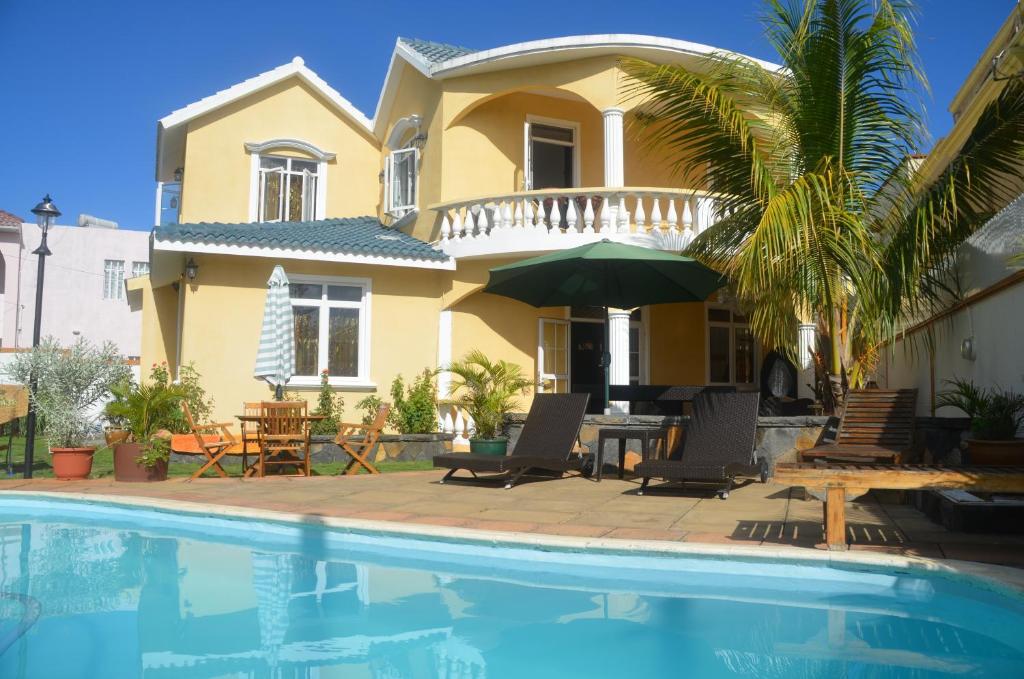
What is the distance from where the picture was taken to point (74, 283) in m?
35.2

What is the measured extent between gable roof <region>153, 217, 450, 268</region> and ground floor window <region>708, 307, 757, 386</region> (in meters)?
6.86

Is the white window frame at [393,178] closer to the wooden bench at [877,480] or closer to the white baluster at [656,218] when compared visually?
the white baluster at [656,218]

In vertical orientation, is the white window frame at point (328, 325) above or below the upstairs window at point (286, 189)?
below

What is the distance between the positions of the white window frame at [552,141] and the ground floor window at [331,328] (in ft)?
13.1

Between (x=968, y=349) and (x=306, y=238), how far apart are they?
1052 centimetres

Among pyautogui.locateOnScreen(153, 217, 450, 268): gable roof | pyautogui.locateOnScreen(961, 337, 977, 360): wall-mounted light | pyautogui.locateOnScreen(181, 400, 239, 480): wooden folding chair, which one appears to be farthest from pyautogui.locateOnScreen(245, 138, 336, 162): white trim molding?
pyautogui.locateOnScreen(961, 337, 977, 360): wall-mounted light

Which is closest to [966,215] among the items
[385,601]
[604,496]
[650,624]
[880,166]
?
[880,166]

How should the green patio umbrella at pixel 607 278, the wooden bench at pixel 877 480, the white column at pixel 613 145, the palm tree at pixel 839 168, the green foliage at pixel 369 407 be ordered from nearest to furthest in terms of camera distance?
the wooden bench at pixel 877 480 → the palm tree at pixel 839 168 → the green patio umbrella at pixel 607 278 → the white column at pixel 613 145 → the green foliage at pixel 369 407

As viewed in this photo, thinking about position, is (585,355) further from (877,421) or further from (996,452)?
(996,452)

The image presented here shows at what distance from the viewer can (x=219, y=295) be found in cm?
1473

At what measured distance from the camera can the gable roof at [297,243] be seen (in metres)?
13.8

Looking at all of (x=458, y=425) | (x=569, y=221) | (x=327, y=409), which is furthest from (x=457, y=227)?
(x=327, y=409)

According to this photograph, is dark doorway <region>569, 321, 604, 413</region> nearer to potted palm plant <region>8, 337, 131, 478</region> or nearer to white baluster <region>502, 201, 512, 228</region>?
white baluster <region>502, 201, 512, 228</region>

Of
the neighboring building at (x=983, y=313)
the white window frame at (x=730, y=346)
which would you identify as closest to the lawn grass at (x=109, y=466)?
the neighboring building at (x=983, y=313)
